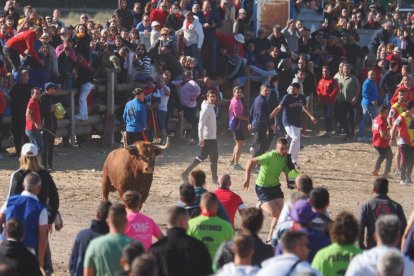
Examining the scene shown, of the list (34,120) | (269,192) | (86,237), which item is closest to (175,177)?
(34,120)

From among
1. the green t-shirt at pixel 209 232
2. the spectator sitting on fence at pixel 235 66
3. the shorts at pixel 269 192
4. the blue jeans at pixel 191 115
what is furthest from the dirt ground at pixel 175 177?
the green t-shirt at pixel 209 232

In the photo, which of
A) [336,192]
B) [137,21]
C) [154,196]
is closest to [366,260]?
[154,196]

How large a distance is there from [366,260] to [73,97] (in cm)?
1524

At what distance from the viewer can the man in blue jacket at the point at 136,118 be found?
20.7m

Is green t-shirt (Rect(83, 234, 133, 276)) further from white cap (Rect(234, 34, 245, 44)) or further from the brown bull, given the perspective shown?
white cap (Rect(234, 34, 245, 44))

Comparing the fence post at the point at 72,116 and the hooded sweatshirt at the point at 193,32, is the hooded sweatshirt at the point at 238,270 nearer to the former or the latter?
the fence post at the point at 72,116

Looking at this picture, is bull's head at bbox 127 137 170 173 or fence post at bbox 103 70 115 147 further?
fence post at bbox 103 70 115 147

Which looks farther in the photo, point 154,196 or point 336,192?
point 336,192

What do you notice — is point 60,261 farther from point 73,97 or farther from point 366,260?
point 73,97

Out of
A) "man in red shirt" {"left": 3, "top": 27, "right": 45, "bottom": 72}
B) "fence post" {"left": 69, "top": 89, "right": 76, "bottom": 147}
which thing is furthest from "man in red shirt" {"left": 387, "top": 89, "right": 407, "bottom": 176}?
"man in red shirt" {"left": 3, "top": 27, "right": 45, "bottom": 72}

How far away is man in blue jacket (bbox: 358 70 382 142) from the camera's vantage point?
89.7ft

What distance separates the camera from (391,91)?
2869cm

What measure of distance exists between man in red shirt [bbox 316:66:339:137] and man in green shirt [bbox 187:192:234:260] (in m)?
17.2

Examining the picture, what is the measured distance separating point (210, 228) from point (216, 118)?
14.0m
